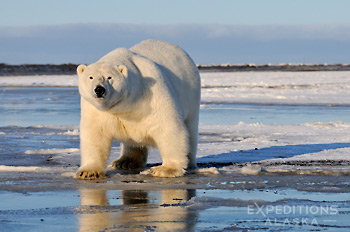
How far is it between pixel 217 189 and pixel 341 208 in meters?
1.31

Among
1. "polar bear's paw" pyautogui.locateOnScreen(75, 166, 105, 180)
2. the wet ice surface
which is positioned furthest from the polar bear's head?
the wet ice surface

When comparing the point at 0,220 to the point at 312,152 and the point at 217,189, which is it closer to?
the point at 217,189

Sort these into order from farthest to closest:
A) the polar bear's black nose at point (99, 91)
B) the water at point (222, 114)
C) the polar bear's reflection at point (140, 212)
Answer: the water at point (222, 114)
the polar bear's black nose at point (99, 91)
the polar bear's reflection at point (140, 212)

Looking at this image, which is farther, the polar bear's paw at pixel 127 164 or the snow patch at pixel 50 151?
the snow patch at pixel 50 151

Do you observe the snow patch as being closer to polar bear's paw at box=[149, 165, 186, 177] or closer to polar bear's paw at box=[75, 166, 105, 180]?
polar bear's paw at box=[75, 166, 105, 180]

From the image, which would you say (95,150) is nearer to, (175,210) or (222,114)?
(175,210)

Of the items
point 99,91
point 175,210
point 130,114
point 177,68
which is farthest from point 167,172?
point 175,210

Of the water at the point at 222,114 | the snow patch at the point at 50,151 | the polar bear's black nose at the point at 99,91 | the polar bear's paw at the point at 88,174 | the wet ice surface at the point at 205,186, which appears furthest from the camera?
the water at the point at 222,114

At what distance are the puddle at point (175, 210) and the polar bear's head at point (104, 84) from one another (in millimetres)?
888

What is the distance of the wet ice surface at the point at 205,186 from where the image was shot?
4.52 m

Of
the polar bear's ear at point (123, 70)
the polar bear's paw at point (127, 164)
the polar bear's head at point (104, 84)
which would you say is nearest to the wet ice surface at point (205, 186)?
the polar bear's paw at point (127, 164)

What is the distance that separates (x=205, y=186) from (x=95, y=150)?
1297 mm

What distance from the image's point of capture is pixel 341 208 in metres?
4.94

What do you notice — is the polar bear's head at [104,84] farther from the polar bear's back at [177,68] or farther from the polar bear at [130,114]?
the polar bear's back at [177,68]
